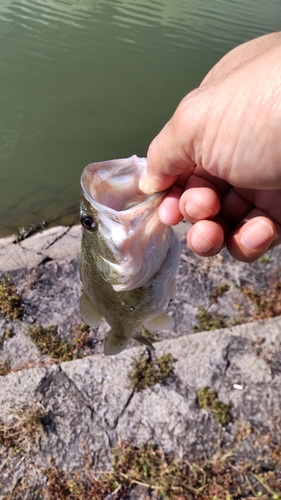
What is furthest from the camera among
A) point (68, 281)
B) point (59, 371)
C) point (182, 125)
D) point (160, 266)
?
point (68, 281)

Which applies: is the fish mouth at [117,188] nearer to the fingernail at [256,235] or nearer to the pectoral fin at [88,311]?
the fingernail at [256,235]

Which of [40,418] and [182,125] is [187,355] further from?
[182,125]

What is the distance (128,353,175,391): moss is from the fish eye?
Answer: 6.35 ft

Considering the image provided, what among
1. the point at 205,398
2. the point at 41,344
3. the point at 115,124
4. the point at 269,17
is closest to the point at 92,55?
the point at 115,124

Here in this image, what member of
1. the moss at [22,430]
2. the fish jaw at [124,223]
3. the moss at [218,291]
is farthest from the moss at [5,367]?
the fish jaw at [124,223]

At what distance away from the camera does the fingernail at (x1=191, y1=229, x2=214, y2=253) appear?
1858 millimetres

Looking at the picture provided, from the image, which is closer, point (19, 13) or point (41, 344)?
point (41, 344)

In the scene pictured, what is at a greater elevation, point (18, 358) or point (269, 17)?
point (269, 17)

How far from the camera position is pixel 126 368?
338cm

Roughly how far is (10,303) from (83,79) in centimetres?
681

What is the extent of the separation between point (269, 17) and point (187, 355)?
48.2ft

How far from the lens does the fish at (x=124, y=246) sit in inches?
65.4

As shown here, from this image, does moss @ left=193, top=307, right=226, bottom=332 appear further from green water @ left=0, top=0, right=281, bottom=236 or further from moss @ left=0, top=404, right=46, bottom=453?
green water @ left=0, top=0, right=281, bottom=236

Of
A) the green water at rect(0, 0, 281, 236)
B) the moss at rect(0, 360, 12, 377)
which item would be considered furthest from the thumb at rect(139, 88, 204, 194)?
the green water at rect(0, 0, 281, 236)
